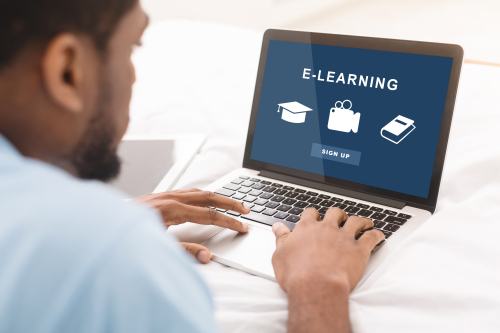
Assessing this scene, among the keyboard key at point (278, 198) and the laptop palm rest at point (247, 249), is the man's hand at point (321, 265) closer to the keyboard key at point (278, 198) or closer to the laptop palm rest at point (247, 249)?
the laptop palm rest at point (247, 249)

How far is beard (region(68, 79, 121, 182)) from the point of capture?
46 centimetres

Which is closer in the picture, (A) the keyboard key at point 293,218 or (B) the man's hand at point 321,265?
(B) the man's hand at point 321,265

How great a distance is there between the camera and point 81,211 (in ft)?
1.01

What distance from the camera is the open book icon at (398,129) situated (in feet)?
3.05

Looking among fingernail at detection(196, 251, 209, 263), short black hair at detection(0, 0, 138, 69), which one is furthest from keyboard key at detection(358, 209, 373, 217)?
short black hair at detection(0, 0, 138, 69)

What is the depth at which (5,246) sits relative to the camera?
295 millimetres

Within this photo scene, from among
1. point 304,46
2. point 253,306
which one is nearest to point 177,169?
point 304,46

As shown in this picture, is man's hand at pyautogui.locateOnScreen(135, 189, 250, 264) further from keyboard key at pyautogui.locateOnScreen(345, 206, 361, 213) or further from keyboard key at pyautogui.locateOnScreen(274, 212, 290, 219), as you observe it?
keyboard key at pyautogui.locateOnScreen(345, 206, 361, 213)

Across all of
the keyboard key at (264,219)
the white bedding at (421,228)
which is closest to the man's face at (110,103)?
the white bedding at (421,228)

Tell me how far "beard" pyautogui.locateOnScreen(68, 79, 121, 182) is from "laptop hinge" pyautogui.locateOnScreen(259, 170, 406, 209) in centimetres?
60

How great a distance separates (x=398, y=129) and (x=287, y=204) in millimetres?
285

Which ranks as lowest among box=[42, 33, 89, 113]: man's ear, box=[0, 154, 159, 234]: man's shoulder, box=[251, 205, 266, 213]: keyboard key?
box=[251, 205, 266, 213]: keyboard key

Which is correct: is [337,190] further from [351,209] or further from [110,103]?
[110,103]

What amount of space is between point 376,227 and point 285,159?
31 cm
